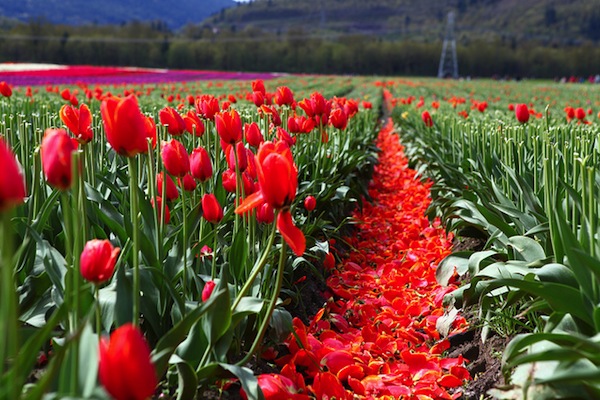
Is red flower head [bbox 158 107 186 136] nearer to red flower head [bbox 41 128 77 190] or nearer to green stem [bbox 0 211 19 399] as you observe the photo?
red flower head [bbox 41 128 77 190]

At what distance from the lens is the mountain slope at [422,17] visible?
417ft

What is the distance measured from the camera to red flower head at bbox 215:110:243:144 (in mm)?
2203

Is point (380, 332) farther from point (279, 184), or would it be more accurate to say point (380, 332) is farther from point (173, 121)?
point (279, 184)

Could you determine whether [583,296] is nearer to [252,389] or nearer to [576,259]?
[576,259]

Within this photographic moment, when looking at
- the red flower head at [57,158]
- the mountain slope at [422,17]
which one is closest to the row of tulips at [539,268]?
the red flower head at [57,158]

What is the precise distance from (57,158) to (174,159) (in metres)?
0.72

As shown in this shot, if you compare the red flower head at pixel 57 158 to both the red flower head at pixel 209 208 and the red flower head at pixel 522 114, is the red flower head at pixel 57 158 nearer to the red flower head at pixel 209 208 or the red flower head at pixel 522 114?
the red flower head at pixel 209 208

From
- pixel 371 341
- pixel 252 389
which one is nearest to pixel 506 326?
pixel 371 341

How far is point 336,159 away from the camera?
452 cm

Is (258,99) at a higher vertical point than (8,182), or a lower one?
lower

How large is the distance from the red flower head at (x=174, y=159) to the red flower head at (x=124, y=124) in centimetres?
46

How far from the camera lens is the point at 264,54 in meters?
63.0

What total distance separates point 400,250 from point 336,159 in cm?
77

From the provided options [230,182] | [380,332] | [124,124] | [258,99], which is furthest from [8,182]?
[258,99]
